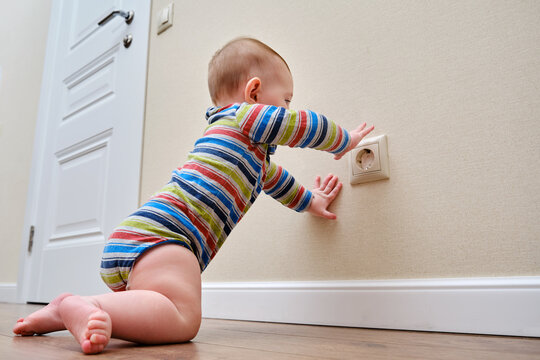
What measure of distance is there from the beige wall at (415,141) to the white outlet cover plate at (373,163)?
0.02 metres

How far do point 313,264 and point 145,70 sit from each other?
101cm

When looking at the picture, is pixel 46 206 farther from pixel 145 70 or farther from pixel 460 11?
pixel 460 11

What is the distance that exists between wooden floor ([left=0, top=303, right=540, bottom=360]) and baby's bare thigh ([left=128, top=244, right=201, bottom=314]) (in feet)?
0.24

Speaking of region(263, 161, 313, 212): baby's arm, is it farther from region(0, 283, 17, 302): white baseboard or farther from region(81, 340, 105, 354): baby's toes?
region(0, 283, 17, 302): white baseboard

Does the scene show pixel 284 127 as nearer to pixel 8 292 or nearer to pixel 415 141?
pixel 415 141

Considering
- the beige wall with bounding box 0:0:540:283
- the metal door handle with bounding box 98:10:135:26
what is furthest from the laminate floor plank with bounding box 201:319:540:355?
the metal door handle with bounding box 98:10:135:26

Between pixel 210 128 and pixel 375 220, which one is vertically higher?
pixel 210 128

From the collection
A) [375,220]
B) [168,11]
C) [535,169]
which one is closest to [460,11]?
[535,169]

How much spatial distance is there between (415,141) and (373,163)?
0.32ft

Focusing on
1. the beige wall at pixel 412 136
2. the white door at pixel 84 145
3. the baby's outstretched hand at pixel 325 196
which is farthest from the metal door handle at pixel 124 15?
the baby's outstretched hand at pixel 325 196

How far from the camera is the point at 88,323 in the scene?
55cm

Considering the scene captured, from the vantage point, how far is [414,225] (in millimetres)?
812

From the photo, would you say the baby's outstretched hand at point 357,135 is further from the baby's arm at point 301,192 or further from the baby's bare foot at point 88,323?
the baby's bare foot at point 88,323

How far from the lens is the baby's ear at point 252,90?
845 mm
